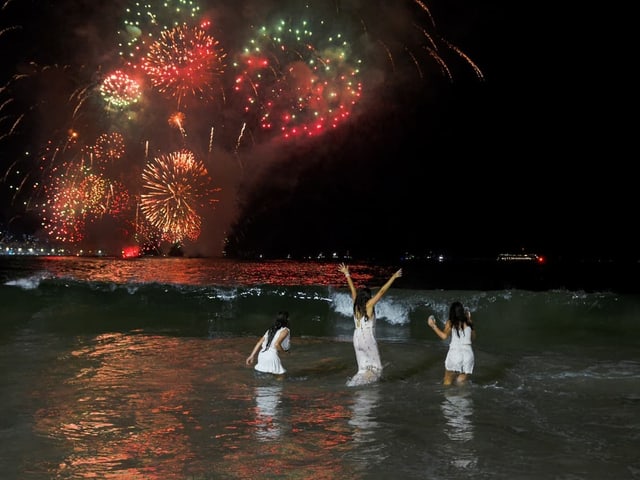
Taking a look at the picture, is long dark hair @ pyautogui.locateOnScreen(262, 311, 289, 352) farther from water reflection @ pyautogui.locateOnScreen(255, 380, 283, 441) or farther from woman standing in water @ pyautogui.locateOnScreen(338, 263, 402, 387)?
woman standing in water @ pyautogui.locateOnScreen(338, 263, 402, 387)

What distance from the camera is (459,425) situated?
327 inches

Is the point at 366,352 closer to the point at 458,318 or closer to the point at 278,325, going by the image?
the point at 458,318

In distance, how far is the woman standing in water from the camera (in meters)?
10.7

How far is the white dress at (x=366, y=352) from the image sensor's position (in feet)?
35.2

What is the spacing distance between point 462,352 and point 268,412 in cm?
366

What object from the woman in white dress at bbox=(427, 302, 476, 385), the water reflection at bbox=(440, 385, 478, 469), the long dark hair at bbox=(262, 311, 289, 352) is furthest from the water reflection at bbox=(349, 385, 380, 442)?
the long dark hair at bbox=(262, 311, 289, 352)

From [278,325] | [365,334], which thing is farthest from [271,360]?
[365,334]

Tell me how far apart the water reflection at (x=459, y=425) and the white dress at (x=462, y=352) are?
0.33 m

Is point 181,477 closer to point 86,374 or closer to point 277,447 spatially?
point 277,447

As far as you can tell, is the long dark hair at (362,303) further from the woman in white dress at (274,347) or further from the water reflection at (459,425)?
the water reflection at (459,425)

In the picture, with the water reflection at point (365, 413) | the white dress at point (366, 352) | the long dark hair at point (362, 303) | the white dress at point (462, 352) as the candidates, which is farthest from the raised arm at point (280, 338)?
the white dress at point (462, 352)

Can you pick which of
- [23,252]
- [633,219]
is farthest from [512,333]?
[23,252]

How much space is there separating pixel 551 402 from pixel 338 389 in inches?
131

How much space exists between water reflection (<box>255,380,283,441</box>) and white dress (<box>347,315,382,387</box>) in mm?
1363
